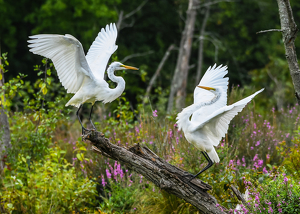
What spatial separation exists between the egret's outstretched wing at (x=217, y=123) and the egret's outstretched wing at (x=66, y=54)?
1.49 meters

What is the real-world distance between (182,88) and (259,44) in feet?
19.3

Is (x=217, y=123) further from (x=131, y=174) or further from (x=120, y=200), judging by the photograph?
(x=120, y=200)

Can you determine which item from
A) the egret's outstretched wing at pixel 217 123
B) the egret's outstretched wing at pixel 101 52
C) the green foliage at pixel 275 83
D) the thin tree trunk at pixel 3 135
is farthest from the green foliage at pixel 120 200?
the green foliage at pixel 275 83

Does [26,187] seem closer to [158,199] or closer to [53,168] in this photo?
[53,168]

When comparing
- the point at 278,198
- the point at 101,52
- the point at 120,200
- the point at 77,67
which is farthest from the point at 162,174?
the point at 101,52

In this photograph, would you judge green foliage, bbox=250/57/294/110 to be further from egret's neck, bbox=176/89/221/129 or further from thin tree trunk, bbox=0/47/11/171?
thin tree trunk, bbox=0/47/11/171

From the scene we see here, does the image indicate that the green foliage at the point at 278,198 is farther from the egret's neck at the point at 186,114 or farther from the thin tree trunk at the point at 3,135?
the thin tree trunk at the point at 3,135

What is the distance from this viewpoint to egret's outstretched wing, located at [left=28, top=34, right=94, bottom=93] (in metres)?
3.69

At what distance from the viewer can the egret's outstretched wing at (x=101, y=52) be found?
4492 mm

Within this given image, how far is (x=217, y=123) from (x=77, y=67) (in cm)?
170

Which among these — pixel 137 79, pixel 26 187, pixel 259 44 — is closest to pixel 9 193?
pixel 26 187

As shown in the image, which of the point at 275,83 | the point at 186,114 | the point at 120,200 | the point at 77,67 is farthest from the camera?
the point at 275,83

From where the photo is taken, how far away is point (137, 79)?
575 inches

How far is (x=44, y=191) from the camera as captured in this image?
4.36 meters
